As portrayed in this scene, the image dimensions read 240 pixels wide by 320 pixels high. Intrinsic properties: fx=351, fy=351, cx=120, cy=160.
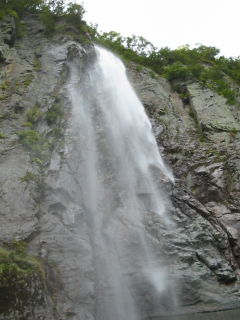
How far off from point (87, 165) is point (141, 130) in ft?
15.0

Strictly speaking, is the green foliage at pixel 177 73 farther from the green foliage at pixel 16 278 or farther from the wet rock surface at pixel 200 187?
the green foliage at pixel 16 278

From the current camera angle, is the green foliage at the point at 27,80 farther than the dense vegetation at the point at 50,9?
No

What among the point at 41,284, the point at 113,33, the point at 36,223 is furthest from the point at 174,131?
the point at 113,33

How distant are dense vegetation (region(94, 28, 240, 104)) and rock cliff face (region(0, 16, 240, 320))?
12.0ft

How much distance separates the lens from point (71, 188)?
36.6ft

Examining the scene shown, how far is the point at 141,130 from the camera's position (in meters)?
16.5

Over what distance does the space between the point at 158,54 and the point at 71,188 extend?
18.2 m

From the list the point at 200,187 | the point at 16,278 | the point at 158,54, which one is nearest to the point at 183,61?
the point at 158,54

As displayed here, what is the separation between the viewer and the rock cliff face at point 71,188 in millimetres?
8736

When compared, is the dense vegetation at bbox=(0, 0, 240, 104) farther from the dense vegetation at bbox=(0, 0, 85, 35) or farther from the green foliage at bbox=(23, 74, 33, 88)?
the green foliage at bbox=(23, 74, 33, 88)

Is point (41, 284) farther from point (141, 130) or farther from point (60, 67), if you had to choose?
point (60, 67)

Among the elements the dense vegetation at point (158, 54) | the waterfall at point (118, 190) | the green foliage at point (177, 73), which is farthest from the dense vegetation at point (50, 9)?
the green foliage at point (177, 73)

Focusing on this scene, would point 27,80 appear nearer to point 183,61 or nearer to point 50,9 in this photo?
point 50,9

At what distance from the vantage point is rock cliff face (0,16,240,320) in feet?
28.7
